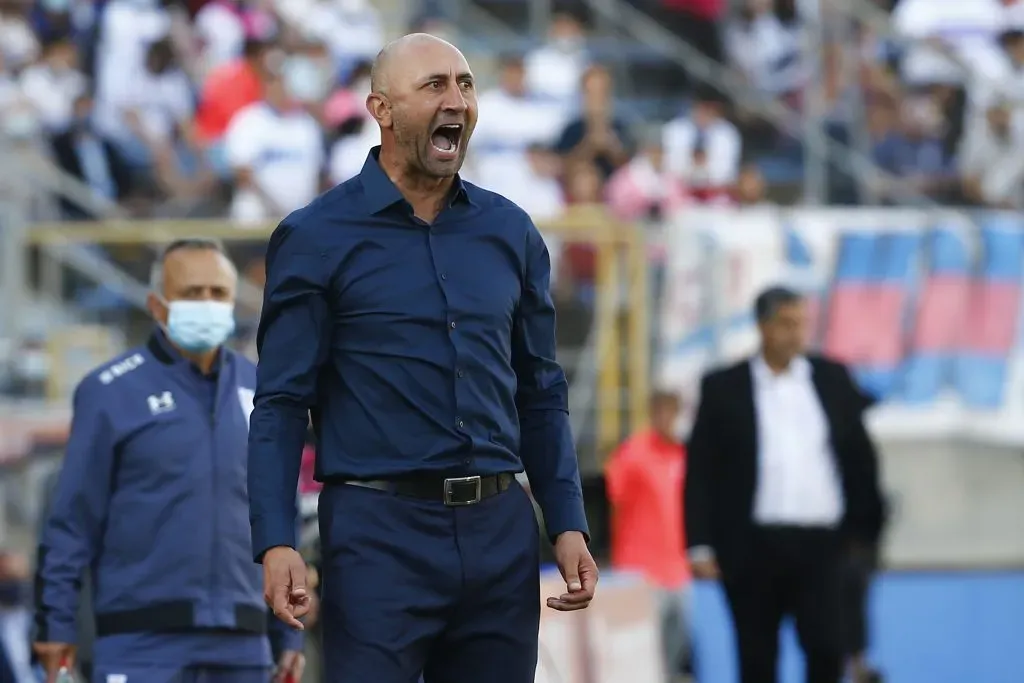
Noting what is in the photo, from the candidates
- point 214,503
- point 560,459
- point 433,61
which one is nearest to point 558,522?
point 560,459

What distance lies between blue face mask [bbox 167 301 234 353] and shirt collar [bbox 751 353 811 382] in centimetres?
330

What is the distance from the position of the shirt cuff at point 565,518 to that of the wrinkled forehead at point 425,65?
1.04 metres

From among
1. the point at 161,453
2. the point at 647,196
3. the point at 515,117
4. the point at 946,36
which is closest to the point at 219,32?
the point at 515,117

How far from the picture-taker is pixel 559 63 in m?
16.4

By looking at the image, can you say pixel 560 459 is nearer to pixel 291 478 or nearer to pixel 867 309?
pixel 291 478

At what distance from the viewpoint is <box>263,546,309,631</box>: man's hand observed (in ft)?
15.3

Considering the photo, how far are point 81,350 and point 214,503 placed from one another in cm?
731

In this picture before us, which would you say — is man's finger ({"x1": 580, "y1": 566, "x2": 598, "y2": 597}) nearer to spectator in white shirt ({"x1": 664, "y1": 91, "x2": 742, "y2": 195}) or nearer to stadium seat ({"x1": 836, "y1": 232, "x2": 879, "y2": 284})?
stadium seat ({"x1": 836, "y1": 232, "x2": 879, "y2": 284})

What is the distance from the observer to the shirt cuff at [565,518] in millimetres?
4996

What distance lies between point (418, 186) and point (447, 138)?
0.15 metres

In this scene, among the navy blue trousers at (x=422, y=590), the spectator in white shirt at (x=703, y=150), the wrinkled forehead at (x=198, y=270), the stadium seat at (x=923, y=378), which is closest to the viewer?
the navy blue trousers at (x=422, y=590)

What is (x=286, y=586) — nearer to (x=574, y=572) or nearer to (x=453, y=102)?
(x=574, y=572)

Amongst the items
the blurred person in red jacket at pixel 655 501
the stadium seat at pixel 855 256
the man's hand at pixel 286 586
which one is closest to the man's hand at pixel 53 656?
the man's hand at pixel 286 586

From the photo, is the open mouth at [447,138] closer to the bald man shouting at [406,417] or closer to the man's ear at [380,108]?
the bald man shouting at [406,417]
